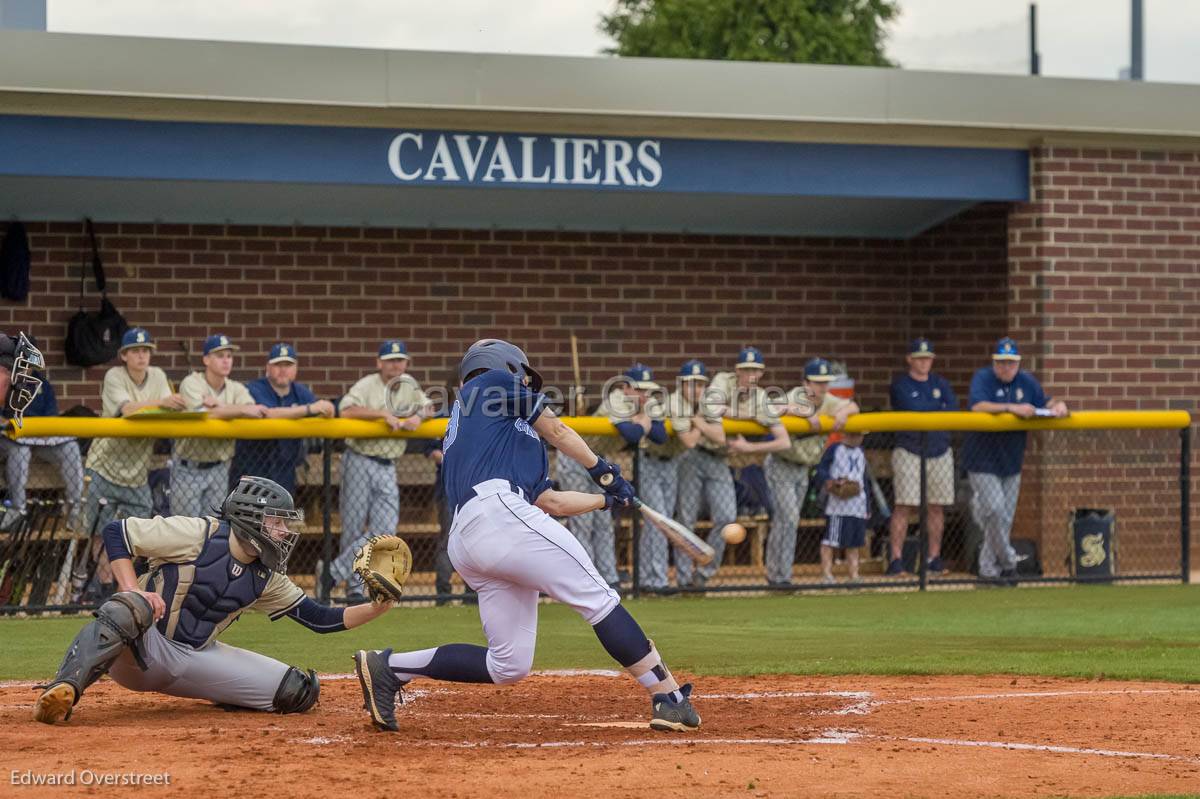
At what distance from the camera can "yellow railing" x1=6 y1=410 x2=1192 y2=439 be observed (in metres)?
10.6

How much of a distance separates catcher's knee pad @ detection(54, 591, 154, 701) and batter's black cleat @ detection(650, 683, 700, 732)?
2062 millimetres

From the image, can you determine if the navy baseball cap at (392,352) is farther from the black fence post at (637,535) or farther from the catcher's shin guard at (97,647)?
the catcher's shin guard at (97,647)

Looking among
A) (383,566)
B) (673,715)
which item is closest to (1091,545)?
(673,715)

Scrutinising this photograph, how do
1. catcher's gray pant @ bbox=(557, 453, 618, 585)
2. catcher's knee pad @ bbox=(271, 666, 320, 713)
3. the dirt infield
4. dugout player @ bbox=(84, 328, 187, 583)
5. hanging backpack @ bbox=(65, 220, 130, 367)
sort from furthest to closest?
hanging backpack @ bbox=(65, 220, 130, 367), catcher's gray pant @ bbox=(557, 453, 618, 585), dugout player @ bbox=(84, 328, 187, 583), catcher's knee pad @ bbox=(271, 666, 320, 713), the dirt infield

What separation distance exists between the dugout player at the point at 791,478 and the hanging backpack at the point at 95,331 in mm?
6052

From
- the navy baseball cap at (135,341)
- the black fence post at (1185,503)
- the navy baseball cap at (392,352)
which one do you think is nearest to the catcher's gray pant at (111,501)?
the navy baseball cap at (135,341)

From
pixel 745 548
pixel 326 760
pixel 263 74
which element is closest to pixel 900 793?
pixel 326 760

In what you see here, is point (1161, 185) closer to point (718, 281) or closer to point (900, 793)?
point (718, 281)

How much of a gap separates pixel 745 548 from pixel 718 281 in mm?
3828

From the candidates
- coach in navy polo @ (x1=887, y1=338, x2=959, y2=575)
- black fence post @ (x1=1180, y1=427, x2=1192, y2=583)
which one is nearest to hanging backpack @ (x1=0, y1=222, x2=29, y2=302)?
coach in navy polo @ (x1=887, y1=338, x2=959, y2=575)

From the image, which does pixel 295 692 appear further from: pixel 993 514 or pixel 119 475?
pixel 993 514

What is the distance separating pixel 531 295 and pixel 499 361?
912 cm

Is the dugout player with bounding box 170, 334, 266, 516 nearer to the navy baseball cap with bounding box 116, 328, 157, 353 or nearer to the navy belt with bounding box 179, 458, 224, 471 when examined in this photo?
the navy belt with bounding box 179, 458, 224, 471

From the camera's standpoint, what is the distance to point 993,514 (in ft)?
41.1
